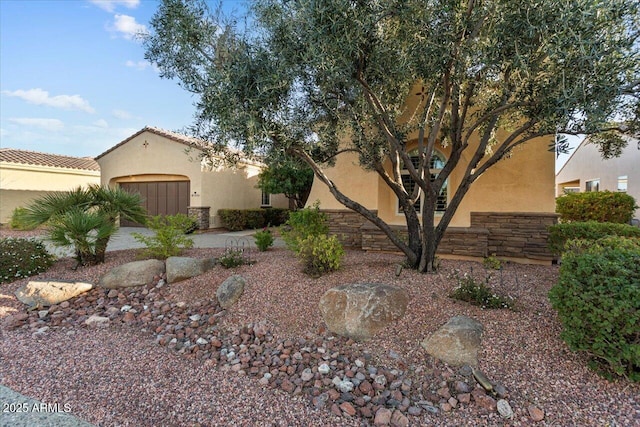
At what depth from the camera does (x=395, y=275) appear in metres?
5.65

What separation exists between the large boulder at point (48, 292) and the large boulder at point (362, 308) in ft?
16.7

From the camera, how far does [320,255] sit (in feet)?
19.2

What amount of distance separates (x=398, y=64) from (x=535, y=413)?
479cm

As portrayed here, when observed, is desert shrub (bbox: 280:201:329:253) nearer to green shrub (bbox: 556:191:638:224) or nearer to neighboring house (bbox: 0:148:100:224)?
green shrub (bbox: 556:191:638:224)

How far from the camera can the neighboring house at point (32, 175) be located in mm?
16641

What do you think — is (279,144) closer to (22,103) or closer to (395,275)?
(395,275)

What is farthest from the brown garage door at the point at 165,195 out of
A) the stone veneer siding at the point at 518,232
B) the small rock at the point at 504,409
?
the small rock at the point at 504,409

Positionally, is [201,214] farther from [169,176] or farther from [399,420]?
[399,420]

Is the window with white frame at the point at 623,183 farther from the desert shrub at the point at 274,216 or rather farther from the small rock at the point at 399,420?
the small rock at the point at 399,420

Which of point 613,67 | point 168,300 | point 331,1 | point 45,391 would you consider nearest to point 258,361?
point 45,391

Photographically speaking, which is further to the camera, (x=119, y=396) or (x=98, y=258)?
(x=98, y=258)

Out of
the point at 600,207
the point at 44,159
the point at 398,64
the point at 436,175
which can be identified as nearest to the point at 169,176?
the point at 44,159

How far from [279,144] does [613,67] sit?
460 centimetres

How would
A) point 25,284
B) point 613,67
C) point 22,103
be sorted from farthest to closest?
point 22,103 → point 25,284 → point 613,67
